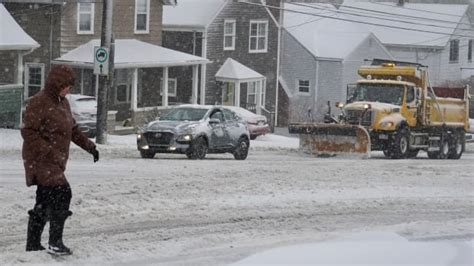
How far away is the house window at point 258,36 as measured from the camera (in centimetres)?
5384

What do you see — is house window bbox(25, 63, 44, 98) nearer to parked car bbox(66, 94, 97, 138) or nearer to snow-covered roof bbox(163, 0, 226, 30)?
parked car bbox(66, 94, 97, 138)

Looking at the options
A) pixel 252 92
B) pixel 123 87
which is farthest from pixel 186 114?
pixel 252 92

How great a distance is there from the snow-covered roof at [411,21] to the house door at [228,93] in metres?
18.6

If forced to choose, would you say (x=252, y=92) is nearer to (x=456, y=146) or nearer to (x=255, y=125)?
(x=255, y=125)

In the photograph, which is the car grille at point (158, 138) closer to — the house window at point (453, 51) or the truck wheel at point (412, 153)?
the truck wheel at point (412, 153)

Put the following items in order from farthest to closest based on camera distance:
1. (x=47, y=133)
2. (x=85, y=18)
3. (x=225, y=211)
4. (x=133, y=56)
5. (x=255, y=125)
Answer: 1. (x=85, y=18)
2. (x=133, y=56)
3. (x=255, y=125)
4. (x=225, y=211)
5. (x=47, y=133)

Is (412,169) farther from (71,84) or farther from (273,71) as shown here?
(273,71)

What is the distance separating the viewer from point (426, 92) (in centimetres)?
3181

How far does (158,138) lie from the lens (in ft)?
82.8

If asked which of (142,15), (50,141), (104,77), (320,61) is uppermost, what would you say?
(142,15)

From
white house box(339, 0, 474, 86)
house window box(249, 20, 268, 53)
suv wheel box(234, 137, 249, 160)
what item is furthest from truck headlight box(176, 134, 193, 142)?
white house box(339, 0, 474, 86)

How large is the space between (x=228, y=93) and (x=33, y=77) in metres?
13.2

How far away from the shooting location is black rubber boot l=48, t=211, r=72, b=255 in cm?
949

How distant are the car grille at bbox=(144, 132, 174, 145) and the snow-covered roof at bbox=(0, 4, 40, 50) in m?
11.6
